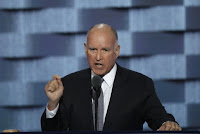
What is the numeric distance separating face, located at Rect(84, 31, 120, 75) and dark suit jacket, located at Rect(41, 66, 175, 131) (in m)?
0.13

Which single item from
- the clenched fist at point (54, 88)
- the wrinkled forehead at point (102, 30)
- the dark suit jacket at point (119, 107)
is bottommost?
the dark suit jacket at point (119, 107)

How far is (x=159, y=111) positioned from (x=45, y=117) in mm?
421

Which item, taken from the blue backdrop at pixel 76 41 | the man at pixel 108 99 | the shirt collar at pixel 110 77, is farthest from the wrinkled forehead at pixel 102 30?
the blue backdrop at pixel 76 41

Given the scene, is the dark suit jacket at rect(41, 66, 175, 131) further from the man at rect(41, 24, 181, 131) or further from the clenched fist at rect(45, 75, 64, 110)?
the clenched fist at rect(45, 75, 64, 110)

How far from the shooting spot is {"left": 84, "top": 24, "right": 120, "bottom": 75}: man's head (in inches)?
49.5

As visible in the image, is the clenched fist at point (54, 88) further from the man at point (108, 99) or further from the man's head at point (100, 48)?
the man's head at point (100, 48)

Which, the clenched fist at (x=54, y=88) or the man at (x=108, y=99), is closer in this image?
the clenched fist at (x=54, y=88)

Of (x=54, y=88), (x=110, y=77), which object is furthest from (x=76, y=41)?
(x=54, y=88)

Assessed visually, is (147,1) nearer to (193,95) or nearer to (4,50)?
(193,95)

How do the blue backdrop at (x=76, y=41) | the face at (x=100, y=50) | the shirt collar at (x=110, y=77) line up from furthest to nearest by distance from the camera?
the blue backdrop at (x=76, y=41) < the shirt collar at (x=110, y=77) < the face at (x=100, y=50)

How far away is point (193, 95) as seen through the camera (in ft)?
6.97

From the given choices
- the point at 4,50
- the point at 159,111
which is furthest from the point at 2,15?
the point at 159,111

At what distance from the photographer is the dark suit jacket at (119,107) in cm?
131

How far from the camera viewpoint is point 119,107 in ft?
4.35
